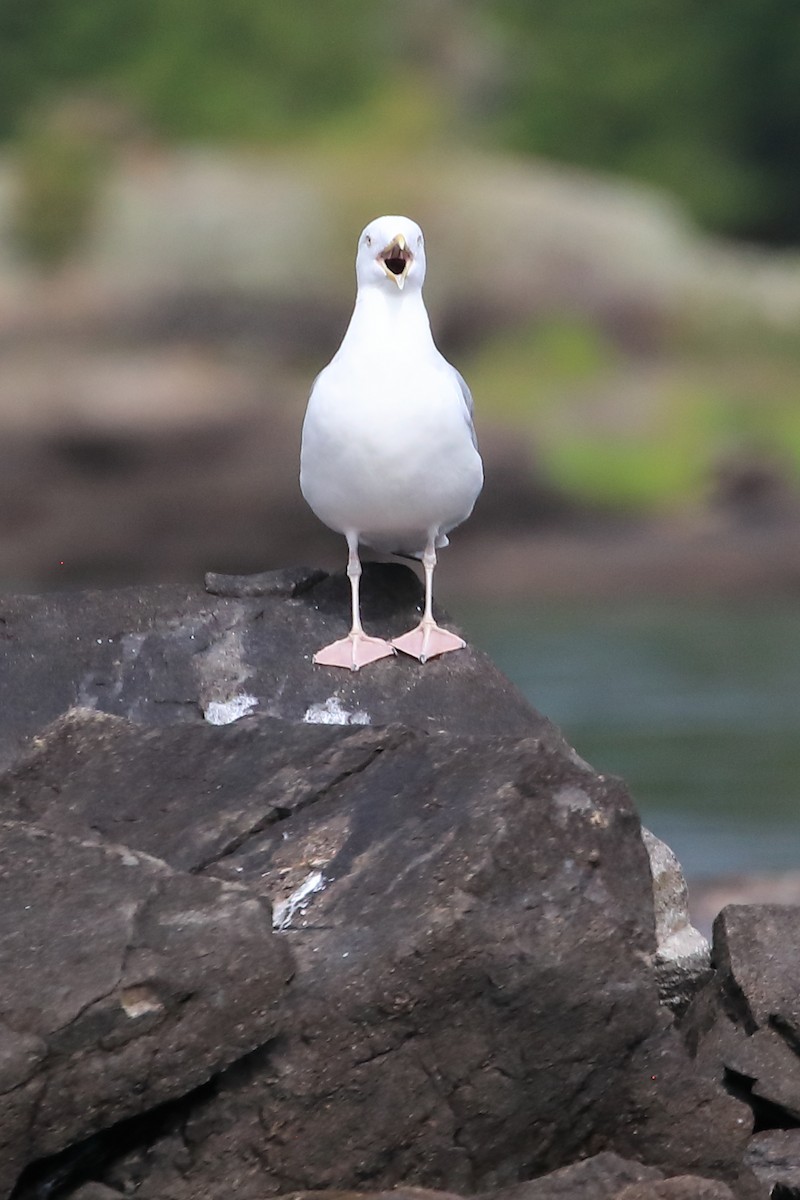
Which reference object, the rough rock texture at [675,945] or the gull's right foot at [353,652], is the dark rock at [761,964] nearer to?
the rough rock texture at [675,945]

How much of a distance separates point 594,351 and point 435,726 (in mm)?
25800

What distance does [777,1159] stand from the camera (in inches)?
188

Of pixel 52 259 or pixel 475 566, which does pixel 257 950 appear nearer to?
pixel 475 566

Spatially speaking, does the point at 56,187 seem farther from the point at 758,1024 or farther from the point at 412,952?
the point at 412,952

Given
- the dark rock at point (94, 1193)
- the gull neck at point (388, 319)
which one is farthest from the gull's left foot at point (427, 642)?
the dark rock at point (94, 1193)

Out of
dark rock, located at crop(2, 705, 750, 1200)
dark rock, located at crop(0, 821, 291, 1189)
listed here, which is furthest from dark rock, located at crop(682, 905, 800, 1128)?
dark rock, located at crop(0, 821, 291, 1189)

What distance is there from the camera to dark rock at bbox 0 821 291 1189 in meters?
4.03

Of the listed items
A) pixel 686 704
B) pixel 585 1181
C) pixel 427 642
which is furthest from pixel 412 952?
pixel 686 704

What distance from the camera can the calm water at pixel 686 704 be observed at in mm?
12977

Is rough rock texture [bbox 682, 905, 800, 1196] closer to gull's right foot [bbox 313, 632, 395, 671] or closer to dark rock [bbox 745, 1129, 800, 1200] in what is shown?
dark rock [bbox 745, 1129, 800, 1200]

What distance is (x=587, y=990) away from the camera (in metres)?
4.41

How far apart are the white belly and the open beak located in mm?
283

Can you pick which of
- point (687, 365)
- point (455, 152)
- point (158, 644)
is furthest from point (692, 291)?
point (158, 644)

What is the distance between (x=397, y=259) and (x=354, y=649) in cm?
111
